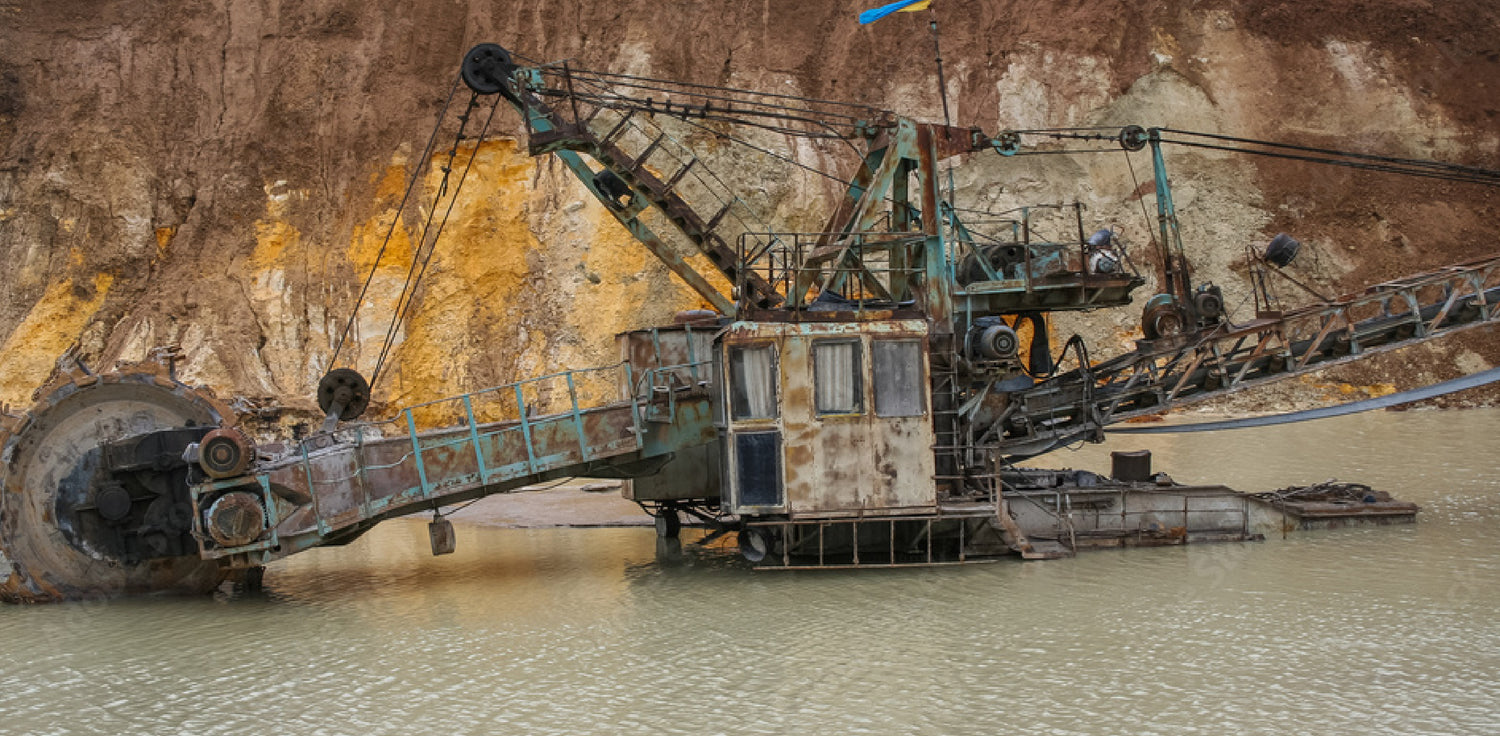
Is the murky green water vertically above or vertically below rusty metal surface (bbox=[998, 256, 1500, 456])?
below

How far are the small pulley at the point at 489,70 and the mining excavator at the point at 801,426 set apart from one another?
4 centimetres

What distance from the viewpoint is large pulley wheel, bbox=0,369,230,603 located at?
15.5 m

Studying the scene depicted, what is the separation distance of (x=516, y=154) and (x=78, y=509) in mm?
25573

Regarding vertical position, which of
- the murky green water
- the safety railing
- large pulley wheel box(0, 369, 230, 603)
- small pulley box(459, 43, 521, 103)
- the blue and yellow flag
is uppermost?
the blue and yellow flag

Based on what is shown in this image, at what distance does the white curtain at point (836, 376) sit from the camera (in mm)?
15938

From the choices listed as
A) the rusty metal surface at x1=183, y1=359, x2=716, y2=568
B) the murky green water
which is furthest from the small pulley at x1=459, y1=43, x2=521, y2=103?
the murky green water

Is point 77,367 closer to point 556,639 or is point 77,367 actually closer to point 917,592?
point 556,639

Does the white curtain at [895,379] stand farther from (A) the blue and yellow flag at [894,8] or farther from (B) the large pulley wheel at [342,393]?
(B) the large pulley wheel at [342,393]

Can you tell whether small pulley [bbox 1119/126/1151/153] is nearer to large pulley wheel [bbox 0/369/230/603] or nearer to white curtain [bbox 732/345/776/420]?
white curtain [bbox 732/345/776/420]

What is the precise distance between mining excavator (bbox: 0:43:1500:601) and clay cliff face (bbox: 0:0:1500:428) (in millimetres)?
18887

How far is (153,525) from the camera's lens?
15.5 metres

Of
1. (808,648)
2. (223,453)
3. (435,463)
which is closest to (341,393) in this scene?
(435,463)

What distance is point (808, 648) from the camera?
12.9 m

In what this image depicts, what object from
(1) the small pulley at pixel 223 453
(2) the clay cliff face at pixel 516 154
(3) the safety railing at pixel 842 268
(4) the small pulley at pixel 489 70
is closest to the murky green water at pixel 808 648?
(1) the small pulley at pixel 223 453
